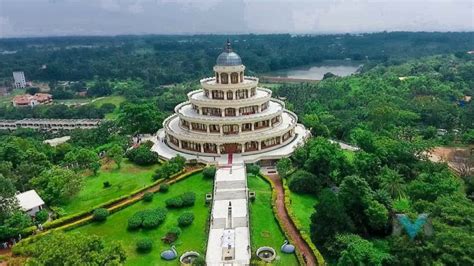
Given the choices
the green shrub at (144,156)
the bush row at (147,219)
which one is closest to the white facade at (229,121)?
the green shrub at (144,156)

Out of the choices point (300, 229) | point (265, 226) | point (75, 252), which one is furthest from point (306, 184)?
point (75, 252)

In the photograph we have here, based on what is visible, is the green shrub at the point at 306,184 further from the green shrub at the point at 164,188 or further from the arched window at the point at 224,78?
the arched window at the point at 224,78

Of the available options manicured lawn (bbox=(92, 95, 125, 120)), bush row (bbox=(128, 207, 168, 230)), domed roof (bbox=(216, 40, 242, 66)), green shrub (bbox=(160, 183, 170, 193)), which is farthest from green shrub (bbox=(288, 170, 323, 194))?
manicured lawn (bbox=(92, 95, 125, 120))

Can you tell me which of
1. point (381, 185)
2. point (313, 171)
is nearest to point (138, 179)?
point (313, 171)

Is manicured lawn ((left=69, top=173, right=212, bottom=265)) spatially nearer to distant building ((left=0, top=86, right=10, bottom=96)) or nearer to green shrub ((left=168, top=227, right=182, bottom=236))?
green shrub ((left=168, top=227, right=182, bottom=236))

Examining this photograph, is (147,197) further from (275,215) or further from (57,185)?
(275,215)
